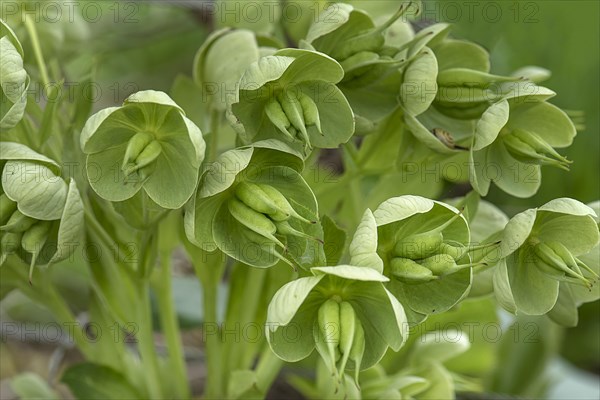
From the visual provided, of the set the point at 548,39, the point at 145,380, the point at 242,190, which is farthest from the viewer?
the point at 548,39

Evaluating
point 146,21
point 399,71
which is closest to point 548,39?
point 146,21

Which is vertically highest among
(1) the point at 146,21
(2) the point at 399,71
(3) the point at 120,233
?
(2) the point at 399,71

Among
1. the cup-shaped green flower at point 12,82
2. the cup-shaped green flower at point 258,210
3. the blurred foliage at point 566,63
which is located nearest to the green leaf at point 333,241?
the cup-shaped green flower at point 258,210

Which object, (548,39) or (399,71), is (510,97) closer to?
(399,71)

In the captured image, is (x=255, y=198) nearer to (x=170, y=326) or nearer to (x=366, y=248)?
(x=366, y=248)

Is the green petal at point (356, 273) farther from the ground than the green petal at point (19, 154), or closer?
farther from the ground

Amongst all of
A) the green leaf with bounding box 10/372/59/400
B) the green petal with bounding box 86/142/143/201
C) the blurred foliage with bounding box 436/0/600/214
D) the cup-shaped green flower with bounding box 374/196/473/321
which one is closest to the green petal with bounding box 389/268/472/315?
the cup-shaped green flower with bounding box 374/196/473/321

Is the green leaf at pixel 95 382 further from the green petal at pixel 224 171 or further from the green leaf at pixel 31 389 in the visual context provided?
the green petal at pixel 224 171
